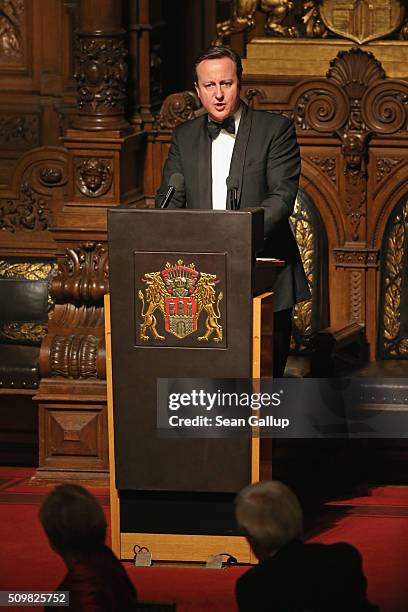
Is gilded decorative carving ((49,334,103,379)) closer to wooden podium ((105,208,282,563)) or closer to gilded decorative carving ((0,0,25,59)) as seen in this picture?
wooden podium ((105,208,282,563))

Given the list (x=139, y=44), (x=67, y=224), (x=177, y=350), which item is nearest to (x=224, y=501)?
(x=177, y=350)

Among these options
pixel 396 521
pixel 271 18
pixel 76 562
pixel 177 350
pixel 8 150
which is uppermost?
pixel 271 18

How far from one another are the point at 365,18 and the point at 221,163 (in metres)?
1.91

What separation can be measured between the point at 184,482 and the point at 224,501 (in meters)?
0.15

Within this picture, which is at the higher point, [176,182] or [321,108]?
[321,108]

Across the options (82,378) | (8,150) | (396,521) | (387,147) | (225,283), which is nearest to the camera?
(225,283)

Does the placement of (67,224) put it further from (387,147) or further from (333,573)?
(333,573)

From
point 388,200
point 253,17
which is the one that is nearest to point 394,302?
point 388,200

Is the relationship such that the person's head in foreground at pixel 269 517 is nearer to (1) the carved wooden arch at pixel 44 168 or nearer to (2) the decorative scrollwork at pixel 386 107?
(2) the decorative scrollwork at pixel 386 107

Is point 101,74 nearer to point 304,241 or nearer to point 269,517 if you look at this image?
point 304,241

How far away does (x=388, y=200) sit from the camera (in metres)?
6.66

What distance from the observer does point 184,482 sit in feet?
16.0

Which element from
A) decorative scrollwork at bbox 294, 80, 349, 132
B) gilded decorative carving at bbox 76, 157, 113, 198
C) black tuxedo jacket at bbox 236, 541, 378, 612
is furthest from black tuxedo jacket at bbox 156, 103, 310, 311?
black tuxedo jacket at bbox 236, 541, 378, 612

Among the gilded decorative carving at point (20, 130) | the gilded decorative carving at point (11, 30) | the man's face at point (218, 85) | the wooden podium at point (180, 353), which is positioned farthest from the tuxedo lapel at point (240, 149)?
the gilded decorative carving at point (11, 30)
